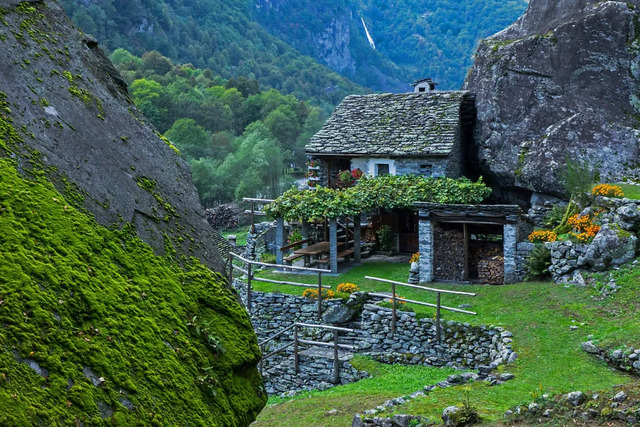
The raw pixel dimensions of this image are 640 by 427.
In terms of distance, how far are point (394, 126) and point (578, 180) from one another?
8183 millimetres

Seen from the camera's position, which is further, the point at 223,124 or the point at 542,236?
the point at 223,124

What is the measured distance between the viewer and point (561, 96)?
80.0 feet

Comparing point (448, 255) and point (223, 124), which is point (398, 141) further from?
point (223, 124)

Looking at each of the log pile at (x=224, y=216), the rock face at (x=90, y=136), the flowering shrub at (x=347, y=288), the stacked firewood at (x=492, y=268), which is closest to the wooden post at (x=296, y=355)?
the flowering shrub at (x=347, y=288)

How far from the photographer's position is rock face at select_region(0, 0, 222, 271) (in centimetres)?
480

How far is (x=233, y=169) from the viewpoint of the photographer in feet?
172

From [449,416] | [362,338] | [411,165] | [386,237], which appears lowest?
[362,338]

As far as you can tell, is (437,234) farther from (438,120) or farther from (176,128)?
(176,128)

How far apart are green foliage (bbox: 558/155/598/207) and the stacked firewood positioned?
2732 millimetres

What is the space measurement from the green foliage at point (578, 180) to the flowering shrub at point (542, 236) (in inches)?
51.6

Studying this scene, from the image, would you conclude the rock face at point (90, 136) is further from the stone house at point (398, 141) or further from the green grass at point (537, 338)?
the stone house at point (398, 141)

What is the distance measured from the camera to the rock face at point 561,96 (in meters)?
23.3

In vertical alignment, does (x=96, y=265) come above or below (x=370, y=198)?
below

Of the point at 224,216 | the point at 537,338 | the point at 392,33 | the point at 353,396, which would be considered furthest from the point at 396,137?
the point at 392,33
